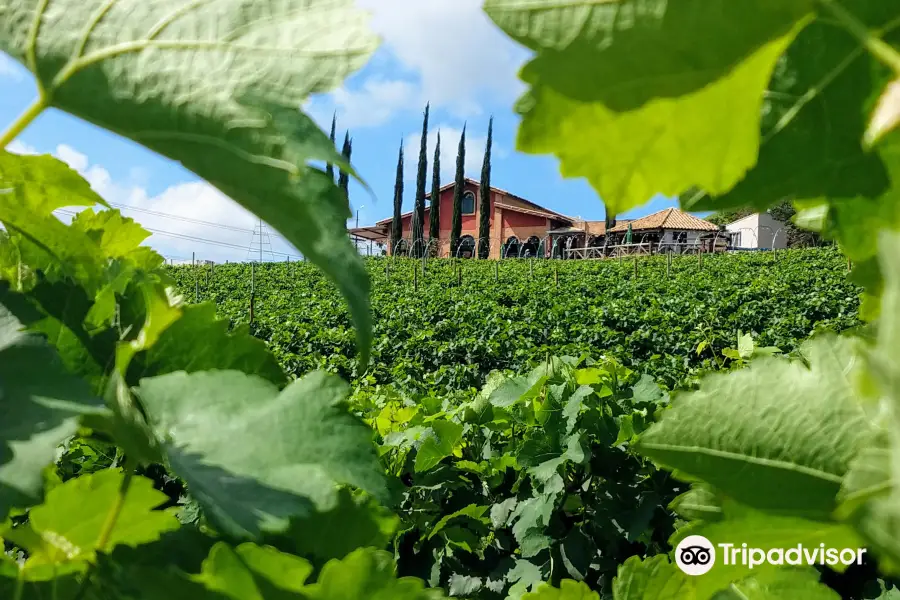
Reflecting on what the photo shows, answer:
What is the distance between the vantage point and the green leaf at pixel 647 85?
27 centimetres

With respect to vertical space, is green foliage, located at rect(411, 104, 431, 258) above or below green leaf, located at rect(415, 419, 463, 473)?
above

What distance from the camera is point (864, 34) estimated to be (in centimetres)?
27

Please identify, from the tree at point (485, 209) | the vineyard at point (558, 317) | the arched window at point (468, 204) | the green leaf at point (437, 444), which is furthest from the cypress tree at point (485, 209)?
the green leaf at point (437, 444)

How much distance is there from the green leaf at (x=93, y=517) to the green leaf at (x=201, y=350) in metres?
0.09

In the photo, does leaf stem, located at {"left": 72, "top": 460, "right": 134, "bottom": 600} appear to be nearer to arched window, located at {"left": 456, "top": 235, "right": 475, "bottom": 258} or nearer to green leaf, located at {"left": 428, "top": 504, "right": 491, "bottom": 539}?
green leaf, located at {"left": 428, "top": 504, "right": 491, "bottom": 539}

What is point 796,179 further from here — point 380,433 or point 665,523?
point 380,433

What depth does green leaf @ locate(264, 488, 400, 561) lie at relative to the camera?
54cm

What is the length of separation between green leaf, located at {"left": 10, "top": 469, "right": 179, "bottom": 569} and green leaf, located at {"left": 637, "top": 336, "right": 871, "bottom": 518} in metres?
0.37

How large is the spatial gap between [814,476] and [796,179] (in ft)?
0.53

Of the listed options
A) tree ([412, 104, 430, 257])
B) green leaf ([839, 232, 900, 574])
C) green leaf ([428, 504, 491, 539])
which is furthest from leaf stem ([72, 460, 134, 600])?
tree ([412, 104, 430, 257])

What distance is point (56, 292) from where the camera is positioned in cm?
55

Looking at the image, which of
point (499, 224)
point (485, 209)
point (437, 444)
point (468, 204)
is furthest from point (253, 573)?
point (468, 204)

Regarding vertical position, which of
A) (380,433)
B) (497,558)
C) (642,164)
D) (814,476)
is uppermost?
(642,164)

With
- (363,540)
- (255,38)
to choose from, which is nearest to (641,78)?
(255,38)
